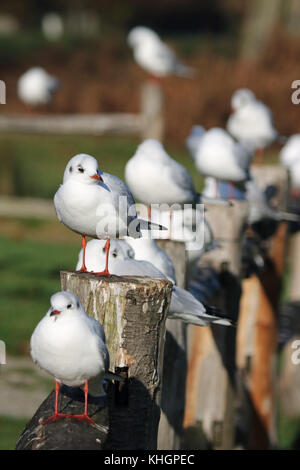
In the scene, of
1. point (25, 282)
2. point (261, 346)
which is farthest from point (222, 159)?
point (25, 282)

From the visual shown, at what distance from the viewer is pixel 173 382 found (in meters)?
3.28

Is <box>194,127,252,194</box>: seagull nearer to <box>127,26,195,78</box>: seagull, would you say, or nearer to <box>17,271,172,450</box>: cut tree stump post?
<box>17,271,172,450</box>: cut tree stump post

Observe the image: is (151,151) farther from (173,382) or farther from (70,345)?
(70,345)

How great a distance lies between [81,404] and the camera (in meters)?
2.37

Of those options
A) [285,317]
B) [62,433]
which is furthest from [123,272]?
[285,317]

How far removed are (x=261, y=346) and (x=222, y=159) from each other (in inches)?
51.8

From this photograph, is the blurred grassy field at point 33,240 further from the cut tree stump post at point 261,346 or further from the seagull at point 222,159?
the seagull at point 222,159

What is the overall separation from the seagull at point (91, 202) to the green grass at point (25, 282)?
3.84 meters

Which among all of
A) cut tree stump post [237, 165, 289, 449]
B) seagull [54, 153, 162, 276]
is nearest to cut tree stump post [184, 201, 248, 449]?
seagull [54, 153, 162, 276]

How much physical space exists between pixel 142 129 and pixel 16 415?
5.42 metres

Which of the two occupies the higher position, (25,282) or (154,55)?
(154,55)

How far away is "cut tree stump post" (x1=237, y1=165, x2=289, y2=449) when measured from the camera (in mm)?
5773

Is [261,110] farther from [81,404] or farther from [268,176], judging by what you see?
[81,404]

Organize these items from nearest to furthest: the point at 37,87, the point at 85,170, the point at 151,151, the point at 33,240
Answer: the point at 85,170
the point at 151,151
the point at 33,240
the point at 37,87
